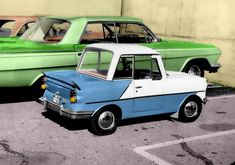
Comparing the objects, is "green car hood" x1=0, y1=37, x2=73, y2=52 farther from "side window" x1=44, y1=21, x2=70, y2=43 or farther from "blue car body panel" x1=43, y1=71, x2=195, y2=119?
"blue car body panel" x1=43, y1=71, x2=195, y2=119

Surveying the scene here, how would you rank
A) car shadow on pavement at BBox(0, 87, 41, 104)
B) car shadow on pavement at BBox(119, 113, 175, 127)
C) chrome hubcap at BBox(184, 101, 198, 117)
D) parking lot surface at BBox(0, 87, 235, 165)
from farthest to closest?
car shadow on pavement at BBox(0, 87, 41, 104), chrome hubcap at BBox(184, 101, 198, 117), car shadow on pavement at BBox(119, 113, 175, 127), parking lot surface at BBox(0, 87, 235, 165)

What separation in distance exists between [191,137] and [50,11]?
9546 millimetres

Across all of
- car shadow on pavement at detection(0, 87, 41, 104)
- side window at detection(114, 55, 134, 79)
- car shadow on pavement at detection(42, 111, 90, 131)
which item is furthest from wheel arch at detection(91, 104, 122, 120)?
car shadow on pavement at detection(0, 87, 41, 104)

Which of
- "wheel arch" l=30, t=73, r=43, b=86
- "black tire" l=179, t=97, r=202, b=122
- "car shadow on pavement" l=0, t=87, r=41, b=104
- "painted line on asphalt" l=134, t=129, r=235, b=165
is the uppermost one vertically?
"wheel arch" l=30, t=73, r=43, b=86

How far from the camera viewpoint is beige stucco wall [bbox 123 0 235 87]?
1073 cm

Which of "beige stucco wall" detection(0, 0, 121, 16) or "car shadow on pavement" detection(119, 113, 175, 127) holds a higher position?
"beige stucco wall" detection(0, 0, 121, 16)

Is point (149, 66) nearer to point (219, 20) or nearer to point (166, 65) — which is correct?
point (166, 65)

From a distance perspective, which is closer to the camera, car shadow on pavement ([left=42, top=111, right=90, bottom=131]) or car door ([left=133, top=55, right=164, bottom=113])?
car door ([left=133, top=55, right=164, bottom=113])

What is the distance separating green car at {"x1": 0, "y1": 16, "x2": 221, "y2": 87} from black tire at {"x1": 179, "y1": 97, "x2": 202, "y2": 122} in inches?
80.7

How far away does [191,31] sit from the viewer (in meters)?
11.8

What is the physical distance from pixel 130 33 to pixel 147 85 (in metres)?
2.64

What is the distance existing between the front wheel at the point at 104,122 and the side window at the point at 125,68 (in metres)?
0.66

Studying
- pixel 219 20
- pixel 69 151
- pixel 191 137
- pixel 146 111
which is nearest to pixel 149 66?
pixel 146 111

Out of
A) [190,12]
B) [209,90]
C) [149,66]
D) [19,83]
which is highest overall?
[190,12]
